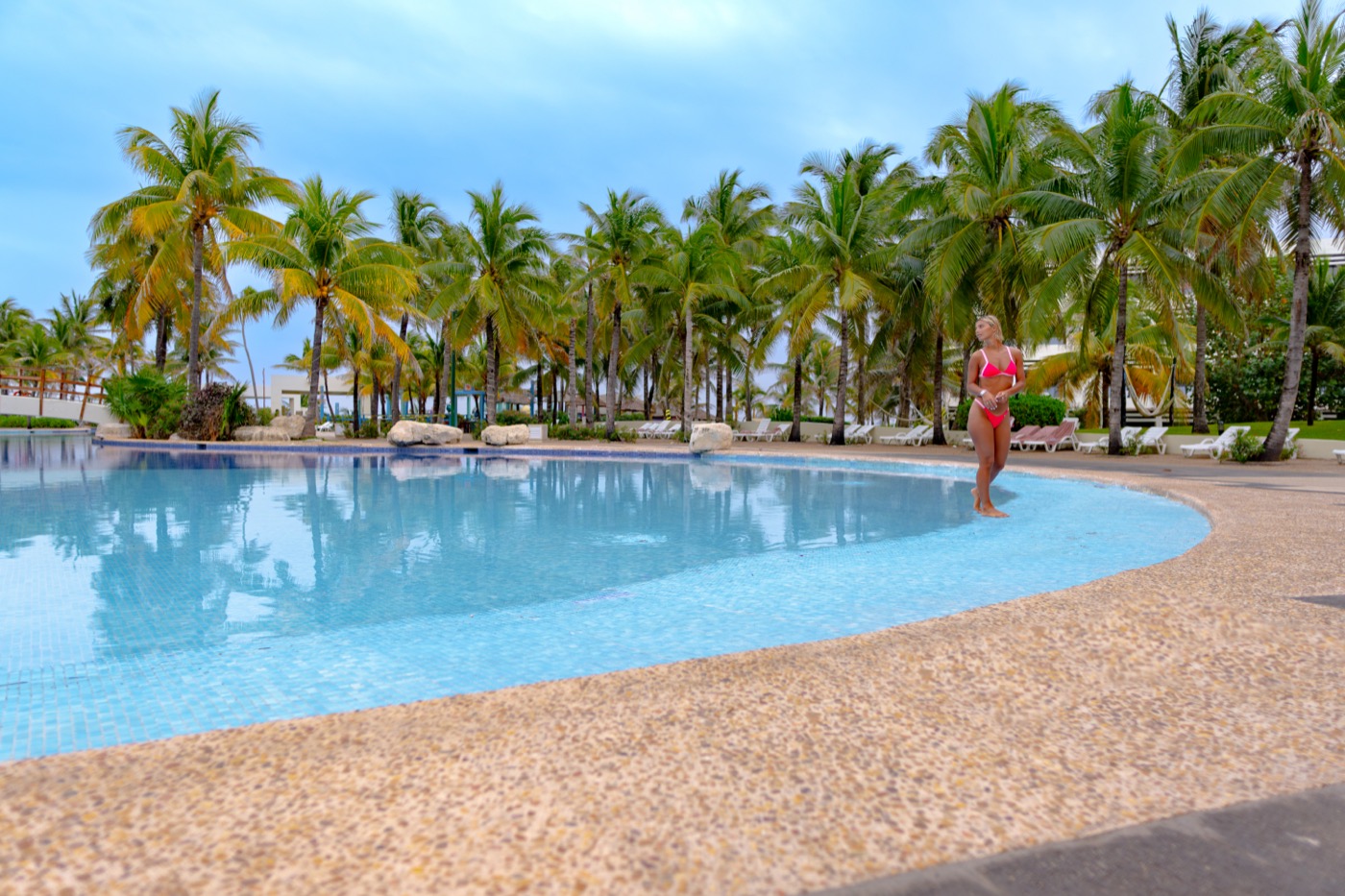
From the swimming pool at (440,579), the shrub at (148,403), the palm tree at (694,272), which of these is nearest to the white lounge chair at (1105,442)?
the swimming pool at (440,579)

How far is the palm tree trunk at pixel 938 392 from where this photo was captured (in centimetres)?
2350

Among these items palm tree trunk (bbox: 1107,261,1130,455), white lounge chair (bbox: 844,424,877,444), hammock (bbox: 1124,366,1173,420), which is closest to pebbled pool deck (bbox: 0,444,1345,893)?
palm tree trunk (bbox: 1107,261,1130,455)

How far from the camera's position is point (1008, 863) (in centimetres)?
169

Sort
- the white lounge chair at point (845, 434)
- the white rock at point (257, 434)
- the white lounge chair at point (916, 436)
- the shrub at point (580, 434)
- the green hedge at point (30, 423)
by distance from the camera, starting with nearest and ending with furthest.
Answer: the white rock at point (257, 434), the white lounge chair at point (916, 436), the white lounge chair at point (845, 434), the shrub at point (580, 434), the green hedge at point (30, 423)

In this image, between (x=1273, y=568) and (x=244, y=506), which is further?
(x=244, y=506)

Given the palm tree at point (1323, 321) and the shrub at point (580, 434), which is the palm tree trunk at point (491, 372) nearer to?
the shrub at point (580, 434)

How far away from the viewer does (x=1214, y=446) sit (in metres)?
17.3

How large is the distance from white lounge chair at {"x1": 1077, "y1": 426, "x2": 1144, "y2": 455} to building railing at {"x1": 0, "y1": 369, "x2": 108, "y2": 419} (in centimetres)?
3730

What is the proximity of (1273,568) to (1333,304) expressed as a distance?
931 inches

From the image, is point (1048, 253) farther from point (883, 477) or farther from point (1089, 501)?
point (1089, 501)

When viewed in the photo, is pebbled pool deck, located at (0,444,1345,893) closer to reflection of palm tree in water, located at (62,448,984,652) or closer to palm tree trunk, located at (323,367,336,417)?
reflection of palm tree in water, located at (62,448,984,652)

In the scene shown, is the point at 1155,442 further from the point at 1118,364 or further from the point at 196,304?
the point at 196,304

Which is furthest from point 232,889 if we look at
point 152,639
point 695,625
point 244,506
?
point 244,506

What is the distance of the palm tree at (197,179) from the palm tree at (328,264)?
1.03m
